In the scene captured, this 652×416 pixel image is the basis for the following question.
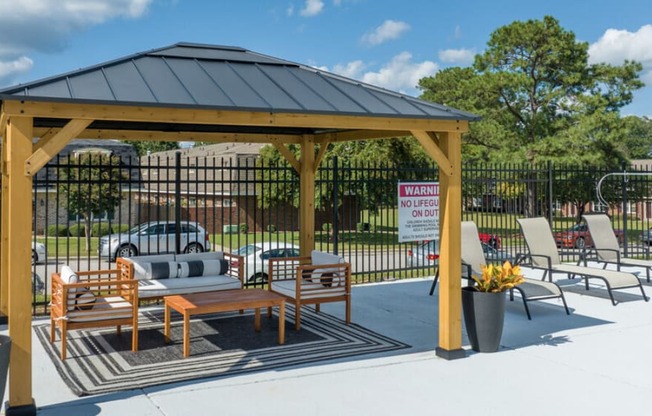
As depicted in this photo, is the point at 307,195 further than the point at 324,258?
Yes

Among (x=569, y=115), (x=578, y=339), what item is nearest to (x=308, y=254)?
(x=578, y=339)

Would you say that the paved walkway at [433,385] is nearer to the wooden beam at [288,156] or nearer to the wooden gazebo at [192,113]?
the wooden gazebo at [192,113]

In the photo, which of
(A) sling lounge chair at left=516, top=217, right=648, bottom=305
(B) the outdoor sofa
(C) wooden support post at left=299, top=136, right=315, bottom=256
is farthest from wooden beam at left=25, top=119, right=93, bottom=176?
(A) sling lounge chair at left=516, top=217, right=648, bottom=305

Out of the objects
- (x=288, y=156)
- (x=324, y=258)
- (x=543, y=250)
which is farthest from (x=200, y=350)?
(x=543, y=250)

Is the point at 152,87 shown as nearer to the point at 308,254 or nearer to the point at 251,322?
the point at 251,322

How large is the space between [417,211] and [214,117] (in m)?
5.96

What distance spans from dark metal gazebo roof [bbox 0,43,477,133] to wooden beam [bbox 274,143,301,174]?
7.41 feet

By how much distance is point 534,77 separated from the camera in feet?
82.7

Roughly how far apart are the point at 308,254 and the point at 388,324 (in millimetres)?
2401

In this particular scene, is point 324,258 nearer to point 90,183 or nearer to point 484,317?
point 484,317

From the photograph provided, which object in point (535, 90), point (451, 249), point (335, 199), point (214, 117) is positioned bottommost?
point (451, 249)

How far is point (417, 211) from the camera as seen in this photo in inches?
417

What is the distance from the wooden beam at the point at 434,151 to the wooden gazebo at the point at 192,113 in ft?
0.04

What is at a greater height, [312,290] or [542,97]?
[542,97]
